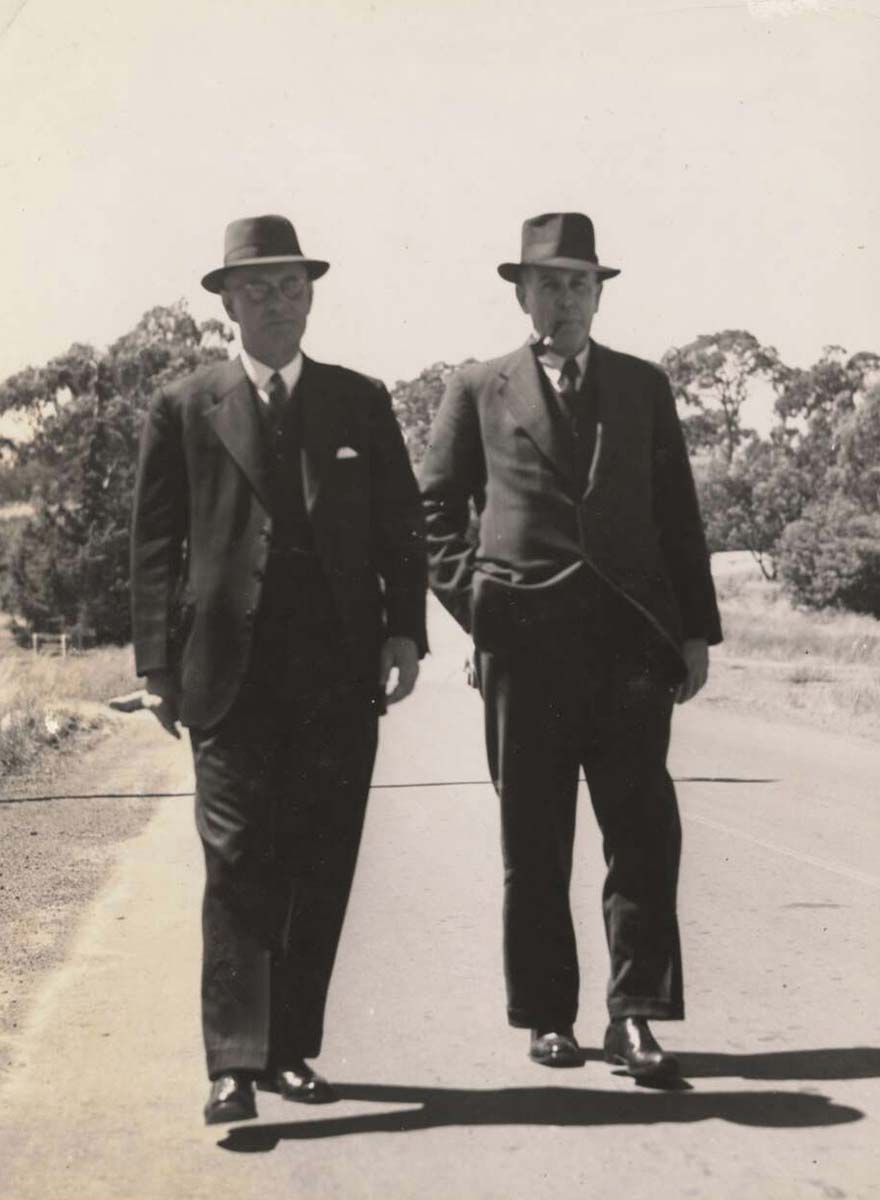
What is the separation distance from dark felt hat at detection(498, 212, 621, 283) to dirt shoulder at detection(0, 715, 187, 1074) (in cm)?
259

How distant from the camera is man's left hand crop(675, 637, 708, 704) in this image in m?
5.47

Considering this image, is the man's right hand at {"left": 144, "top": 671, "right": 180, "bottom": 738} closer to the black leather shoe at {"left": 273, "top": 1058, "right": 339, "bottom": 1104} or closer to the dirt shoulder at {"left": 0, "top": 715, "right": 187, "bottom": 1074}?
the black leather shoe at {"left": 273, "top": 1058, "right": 339, "bottom": 1104}

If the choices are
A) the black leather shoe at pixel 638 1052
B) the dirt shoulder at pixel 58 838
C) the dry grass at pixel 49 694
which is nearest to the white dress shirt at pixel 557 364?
the black leather shoe at pixel 638 1052

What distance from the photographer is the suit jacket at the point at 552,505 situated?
5.36 m

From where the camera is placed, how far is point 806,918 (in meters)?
7.84

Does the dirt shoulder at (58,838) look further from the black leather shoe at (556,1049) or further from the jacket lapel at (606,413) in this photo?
the jacket lapel at (606,413)

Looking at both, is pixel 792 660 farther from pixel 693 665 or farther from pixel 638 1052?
pixel 638 1052

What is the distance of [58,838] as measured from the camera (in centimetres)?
1026

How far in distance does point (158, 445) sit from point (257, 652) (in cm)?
60

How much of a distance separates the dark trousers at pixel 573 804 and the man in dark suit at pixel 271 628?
0.38 m

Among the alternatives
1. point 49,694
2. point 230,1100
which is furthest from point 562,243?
point 49,694

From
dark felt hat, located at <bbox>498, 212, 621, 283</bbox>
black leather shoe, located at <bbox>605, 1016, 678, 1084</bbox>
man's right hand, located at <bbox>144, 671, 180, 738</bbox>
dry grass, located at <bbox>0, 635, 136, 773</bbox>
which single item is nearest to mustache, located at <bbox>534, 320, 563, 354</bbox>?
dark felt hat, located at <bbox>498, 212, 621, 283</bbox>

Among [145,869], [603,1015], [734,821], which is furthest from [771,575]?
[603,1015]

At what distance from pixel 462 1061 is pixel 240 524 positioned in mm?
1574
